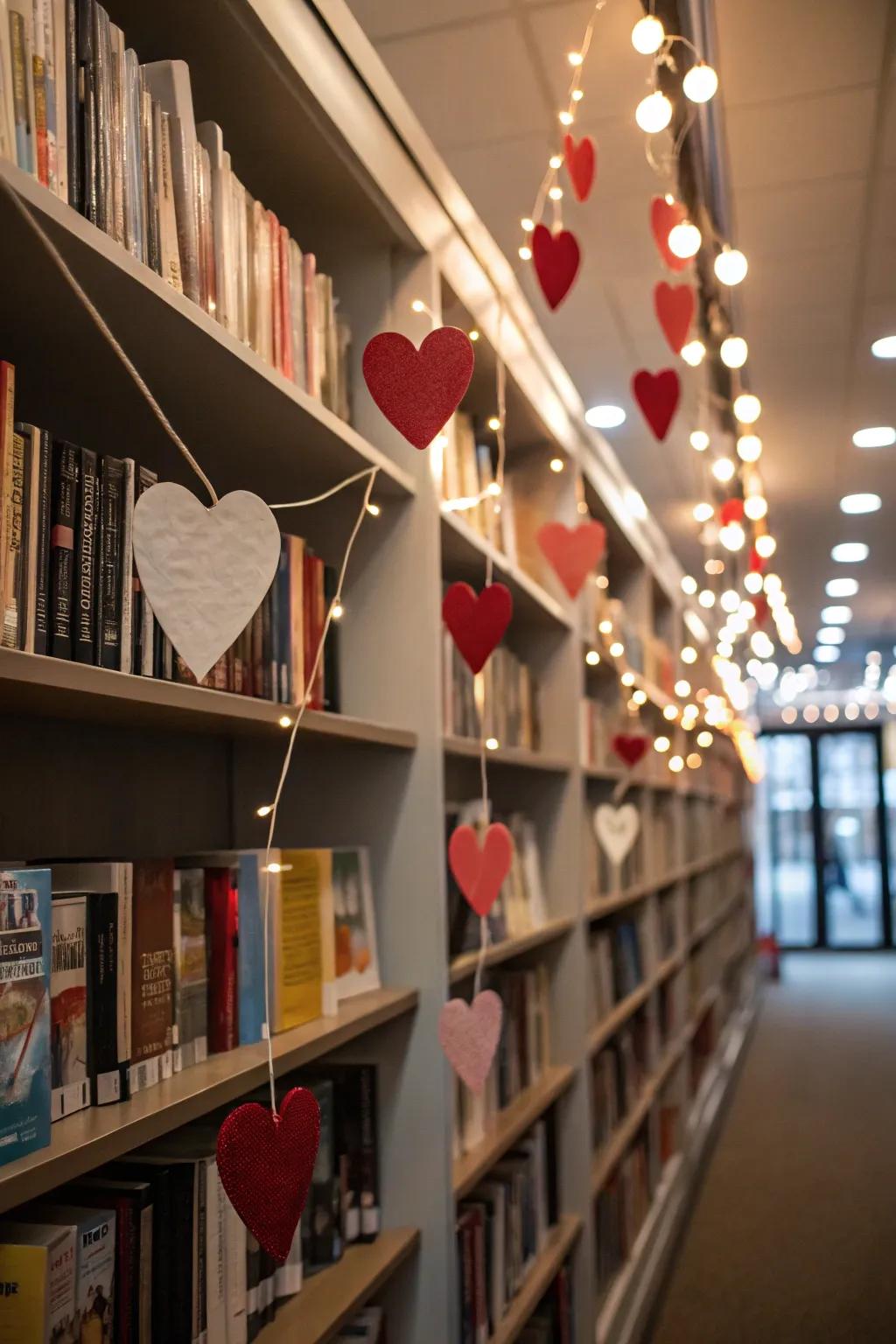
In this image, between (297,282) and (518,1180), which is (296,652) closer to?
(297,282)

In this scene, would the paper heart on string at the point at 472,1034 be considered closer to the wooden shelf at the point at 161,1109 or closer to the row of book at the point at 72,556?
the wooden shelf at the point at 161,1109

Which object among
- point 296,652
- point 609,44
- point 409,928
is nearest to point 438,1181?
point 409,928

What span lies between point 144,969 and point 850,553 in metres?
5.99

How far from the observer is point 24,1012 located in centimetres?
103

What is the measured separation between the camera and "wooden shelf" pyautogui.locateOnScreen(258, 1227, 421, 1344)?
1.48m

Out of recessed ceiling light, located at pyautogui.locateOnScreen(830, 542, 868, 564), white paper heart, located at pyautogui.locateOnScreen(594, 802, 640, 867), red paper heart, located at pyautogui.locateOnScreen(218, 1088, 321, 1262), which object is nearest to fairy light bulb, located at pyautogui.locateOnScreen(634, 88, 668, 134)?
red paper heart, located at pyautogui.locateOnScreen(218, 1088, 321, 1262)

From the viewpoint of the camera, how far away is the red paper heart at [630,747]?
3652 millimetres

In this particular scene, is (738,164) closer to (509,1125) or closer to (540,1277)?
(509,1125)

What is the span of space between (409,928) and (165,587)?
3.04ft

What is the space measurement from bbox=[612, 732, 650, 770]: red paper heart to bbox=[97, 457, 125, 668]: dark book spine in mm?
2606

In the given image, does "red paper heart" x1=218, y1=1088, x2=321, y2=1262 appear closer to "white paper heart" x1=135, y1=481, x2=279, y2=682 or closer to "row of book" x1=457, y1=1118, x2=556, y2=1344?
"white paper heart" x1=135, y1=481, x2=279, y2=682

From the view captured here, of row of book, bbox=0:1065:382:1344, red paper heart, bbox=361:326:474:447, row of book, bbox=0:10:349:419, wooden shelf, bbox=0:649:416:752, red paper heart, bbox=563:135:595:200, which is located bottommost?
row of book, bbox=0:1065:382:1344

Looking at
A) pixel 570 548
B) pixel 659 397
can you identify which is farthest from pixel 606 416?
pixel 659 397

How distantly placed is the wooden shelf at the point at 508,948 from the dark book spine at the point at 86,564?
1.03m
